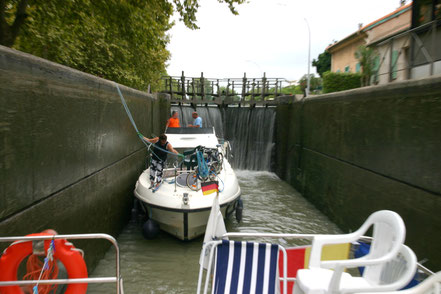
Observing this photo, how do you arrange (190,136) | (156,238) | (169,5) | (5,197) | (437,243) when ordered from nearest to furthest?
(5,197), (437,243), (156,238), (169,5), (190,136)

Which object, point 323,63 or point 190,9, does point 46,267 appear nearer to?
point 190,9

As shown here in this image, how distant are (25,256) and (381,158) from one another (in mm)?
5412

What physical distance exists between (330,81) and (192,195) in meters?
11.0

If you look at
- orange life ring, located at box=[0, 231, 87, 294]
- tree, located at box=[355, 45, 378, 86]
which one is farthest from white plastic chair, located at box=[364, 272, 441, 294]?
tree, located at box=[355, 45, 378, 86]

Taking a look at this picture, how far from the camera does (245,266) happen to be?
2.61 m

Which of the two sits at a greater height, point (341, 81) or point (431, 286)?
→ point (341, 81)

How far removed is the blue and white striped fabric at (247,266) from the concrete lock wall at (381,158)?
2.56 metres

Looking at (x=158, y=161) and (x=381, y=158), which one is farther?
(x=158, y=161)

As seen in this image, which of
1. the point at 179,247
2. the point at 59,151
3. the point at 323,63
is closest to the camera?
the point at 59,151

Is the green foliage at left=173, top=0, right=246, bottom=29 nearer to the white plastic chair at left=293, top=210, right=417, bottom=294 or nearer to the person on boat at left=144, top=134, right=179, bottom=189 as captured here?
the person on boat at left=144, top=134, right=179, bottom=189

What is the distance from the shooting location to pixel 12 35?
5.57 m

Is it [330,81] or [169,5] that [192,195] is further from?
[330,81]

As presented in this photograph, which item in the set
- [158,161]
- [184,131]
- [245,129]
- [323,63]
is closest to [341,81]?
[245,129]

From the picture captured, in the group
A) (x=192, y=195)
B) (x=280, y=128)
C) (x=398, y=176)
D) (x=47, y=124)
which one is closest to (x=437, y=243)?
(x=398, y=176)
